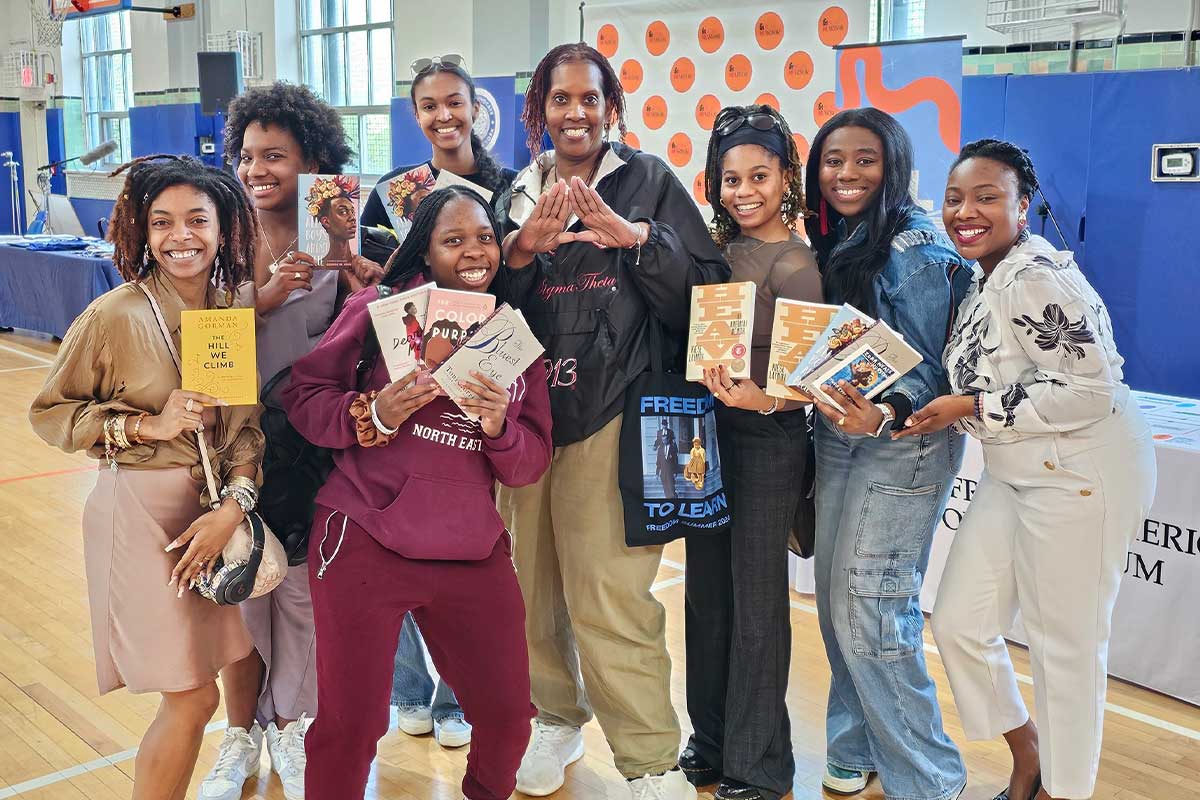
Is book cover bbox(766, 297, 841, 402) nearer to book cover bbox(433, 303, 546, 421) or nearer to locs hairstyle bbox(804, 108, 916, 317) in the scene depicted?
locs hairstyle bbox(804, 108, 916, 317)

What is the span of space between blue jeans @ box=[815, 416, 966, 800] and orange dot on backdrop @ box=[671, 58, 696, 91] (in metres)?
5.45

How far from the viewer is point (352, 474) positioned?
87.4 inches

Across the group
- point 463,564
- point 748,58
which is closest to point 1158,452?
point 463,564

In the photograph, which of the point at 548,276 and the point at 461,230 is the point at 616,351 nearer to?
the point at 548,276

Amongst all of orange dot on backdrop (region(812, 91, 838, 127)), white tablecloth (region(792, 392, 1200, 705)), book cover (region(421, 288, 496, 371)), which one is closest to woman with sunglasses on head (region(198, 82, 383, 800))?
book cover (region(421, 288, 496, 371))

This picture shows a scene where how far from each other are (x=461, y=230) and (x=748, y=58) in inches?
210

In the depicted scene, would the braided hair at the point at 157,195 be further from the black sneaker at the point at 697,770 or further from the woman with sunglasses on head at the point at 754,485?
the black sneaker at the point at 697,770

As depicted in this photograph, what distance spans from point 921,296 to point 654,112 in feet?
18.9

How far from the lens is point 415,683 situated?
3.12 metres

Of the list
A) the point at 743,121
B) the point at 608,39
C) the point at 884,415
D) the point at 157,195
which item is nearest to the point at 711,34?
the point at 608,39

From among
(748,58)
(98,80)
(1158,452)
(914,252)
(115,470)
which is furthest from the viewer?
(98,80)

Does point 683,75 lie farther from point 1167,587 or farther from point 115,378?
point 115,378

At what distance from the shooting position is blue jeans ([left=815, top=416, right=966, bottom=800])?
2393 millimetres

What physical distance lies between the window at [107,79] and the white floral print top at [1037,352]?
15.2 meters
